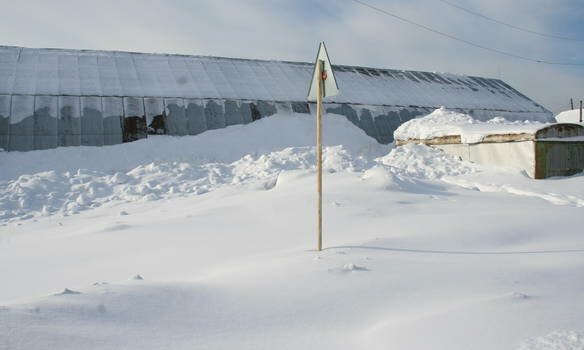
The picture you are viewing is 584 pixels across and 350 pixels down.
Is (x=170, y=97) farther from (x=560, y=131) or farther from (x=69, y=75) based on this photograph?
(x=560, y=131)

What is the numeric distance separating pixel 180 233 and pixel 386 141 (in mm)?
12337

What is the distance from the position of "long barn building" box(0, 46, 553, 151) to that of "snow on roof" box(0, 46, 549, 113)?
0.03 m

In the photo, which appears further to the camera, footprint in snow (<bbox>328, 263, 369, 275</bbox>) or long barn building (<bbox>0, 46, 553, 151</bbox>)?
long barn building (<bbox>0, 46, 553, 151</bbox>)

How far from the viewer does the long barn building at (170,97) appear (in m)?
13.7

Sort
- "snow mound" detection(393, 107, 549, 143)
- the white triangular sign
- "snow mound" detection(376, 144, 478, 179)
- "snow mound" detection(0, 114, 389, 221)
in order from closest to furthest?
the white triangular sign < "snow mound" detection(0, 114, 389, 221) < "snow mound" detection(376, 144, 478, 179) < "snow mound" detection(393, 107, 549, 143)

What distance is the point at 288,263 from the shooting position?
13.8 feet

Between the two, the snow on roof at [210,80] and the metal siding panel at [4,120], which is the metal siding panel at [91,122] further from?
the metal siding panel at [4,120]

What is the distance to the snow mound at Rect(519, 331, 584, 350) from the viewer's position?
2.41 meters

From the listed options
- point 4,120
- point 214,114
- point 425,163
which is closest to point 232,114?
point 214,114

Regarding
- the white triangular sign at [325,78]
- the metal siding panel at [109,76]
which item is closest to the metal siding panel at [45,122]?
the metal siding panel at [109,76]

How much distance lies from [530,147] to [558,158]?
0.98 metres

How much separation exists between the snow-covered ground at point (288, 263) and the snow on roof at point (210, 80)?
5.32 m

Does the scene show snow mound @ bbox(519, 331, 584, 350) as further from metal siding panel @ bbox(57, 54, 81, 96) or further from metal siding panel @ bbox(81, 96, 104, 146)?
metal siding panel @ bbox(57, 54, 81, 96)

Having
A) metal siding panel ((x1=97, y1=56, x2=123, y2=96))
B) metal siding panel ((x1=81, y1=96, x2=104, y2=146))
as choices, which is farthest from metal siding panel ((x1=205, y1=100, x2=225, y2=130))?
metal siding panel ((x1=81, y1=96, x2=104, y2=146))
